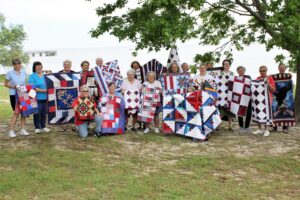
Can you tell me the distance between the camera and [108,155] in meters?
7.84

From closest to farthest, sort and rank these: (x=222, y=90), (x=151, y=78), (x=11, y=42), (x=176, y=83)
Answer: (x=151, y=78)
(x=176, y=83)
(x=222, y=90)
(x=11, y=42)

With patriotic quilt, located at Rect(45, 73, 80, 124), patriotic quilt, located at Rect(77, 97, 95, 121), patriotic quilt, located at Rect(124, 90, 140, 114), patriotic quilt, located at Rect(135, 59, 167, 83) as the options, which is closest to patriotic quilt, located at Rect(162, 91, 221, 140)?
patriotic quilt, located at Rect(124, 90, 140, 114)

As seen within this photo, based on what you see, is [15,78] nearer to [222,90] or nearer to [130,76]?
[130,76]

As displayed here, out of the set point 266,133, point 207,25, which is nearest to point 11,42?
point 207,25

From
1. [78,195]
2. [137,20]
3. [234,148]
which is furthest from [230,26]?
[78,195]

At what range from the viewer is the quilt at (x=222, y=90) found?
10086 millimetres

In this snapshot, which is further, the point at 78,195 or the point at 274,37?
the point at 274,37

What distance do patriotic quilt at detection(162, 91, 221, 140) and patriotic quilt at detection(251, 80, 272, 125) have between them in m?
0.96

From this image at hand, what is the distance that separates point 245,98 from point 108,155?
3834 mm

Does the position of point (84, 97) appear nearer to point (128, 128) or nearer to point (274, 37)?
point (128, 128)

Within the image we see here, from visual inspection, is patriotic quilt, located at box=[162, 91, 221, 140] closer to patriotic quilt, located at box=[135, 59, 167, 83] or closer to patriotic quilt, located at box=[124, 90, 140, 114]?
patriotic quilt, located at box=[124, 90, 140, 114]

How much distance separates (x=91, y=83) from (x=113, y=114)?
1144mm

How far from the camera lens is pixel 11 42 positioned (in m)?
62.5

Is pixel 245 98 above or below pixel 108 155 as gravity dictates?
above
